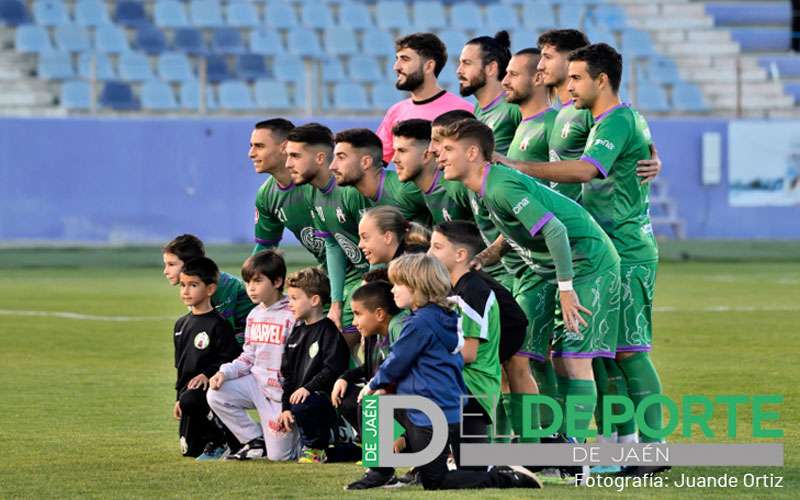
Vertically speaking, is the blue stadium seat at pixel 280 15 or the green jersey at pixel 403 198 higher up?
the blue stadium seat at pixel 280 15

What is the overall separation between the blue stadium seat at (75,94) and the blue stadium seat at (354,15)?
618 cm

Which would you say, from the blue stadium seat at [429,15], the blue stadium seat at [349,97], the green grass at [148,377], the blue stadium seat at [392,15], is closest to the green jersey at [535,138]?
the green grass at [148,377]

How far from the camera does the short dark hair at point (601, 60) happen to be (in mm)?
Answer: 7254

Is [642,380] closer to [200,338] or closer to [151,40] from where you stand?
[200,338]

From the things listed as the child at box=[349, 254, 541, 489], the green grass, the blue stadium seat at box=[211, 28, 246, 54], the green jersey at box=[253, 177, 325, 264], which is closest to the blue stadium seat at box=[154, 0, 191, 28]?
the blue stadium seat at box=[211, 28, 246, 54]

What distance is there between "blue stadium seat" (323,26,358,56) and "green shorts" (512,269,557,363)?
22943 millimetres

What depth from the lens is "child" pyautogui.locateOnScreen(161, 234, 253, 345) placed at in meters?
8.42

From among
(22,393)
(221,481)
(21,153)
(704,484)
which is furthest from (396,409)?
(21,153)

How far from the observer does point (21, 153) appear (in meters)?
24.0

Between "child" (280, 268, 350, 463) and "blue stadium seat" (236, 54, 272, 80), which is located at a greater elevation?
"blue stadium seat" (236, 54, 272, 80)

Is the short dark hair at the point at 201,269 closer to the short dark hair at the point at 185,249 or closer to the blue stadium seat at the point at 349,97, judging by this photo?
the short dark hair at the point at 185,249

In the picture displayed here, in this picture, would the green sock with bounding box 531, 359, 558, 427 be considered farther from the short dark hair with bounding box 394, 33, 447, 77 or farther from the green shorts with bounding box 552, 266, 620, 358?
the short dark hair with bounding box 394, 33, 447, 77

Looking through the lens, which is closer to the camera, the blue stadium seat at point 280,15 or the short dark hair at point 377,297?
the short dark hair at point 377,297

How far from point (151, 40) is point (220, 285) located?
798 inches
